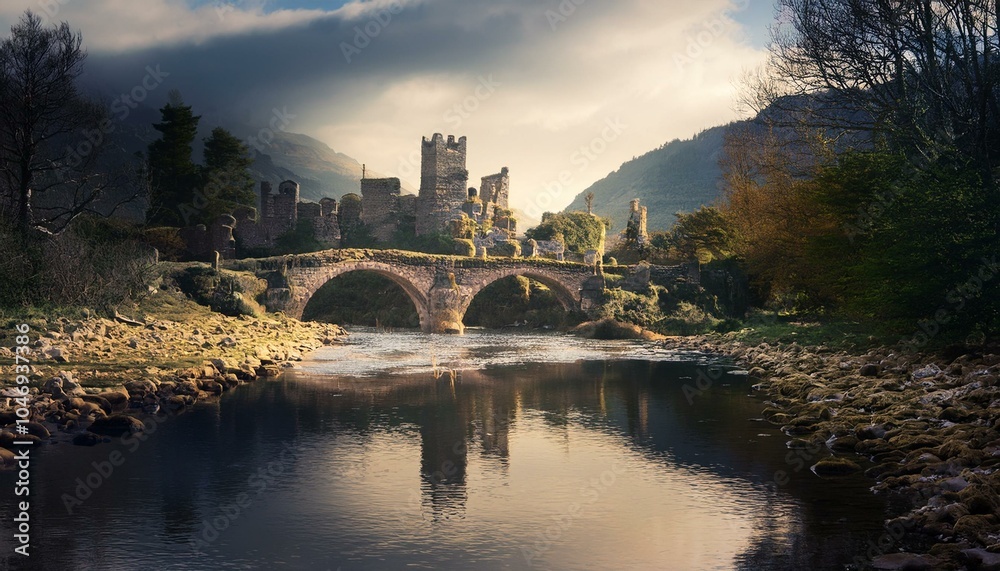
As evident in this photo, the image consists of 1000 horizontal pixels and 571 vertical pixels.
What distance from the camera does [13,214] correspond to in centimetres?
3002

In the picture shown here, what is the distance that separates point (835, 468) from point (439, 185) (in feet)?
194

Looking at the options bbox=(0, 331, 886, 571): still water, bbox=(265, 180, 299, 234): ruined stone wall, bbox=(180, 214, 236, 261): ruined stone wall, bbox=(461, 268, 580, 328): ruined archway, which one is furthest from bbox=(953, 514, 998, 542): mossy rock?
bbox=(265, 180, 299, 234): ruined stone wall

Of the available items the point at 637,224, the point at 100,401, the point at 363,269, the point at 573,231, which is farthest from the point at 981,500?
the point at 637,224

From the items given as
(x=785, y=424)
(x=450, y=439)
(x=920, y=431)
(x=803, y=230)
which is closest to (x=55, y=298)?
(x=450, y=439)

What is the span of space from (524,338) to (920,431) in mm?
33699

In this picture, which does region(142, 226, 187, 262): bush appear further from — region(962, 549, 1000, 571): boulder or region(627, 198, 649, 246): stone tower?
region(962, 549, 1000, 571): boulder

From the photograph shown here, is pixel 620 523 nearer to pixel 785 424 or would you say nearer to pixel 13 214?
pixel 785 424

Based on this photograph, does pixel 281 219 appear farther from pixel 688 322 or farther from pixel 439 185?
pixel 688 322

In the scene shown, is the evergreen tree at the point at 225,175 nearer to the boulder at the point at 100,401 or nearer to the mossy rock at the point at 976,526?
the boulder at the point at 100,401

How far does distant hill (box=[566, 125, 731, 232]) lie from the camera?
495 ft

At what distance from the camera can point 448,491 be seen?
14000mm

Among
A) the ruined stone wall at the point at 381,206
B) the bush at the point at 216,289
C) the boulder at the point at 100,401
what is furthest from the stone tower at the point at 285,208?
the boulder at the point at 100,401

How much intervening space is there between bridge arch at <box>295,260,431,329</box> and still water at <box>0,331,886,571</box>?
2137 centimetres

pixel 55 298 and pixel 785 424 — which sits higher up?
pixel 55 298
